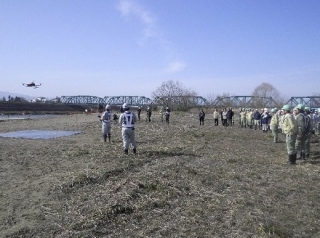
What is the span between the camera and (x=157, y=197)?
684cm

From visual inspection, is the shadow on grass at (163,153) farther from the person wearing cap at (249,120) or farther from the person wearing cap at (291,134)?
the person wearing cap at (249,120)

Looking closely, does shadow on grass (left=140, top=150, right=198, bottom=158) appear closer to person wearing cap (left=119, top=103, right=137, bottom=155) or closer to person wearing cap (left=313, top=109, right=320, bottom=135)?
person wearing cap (left=119, top=103, right=137, bottom=155)

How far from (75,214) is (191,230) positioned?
84.9 inches

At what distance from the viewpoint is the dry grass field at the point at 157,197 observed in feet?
17.8

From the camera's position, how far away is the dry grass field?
17.8ft

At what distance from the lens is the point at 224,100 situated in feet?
339

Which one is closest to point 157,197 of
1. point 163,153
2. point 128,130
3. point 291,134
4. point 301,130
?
point 163,153

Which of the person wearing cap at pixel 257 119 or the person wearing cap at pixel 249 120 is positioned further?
the person wearing cap at pixel 249 120

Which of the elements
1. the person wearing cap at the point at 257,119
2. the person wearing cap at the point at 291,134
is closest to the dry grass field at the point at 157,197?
the person wearing cap at the point at 291,134

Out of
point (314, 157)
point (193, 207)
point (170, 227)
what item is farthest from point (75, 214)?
point (314, 157)

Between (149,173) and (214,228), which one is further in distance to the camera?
(149,173)

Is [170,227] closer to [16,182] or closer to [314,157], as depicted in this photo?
[16,182]

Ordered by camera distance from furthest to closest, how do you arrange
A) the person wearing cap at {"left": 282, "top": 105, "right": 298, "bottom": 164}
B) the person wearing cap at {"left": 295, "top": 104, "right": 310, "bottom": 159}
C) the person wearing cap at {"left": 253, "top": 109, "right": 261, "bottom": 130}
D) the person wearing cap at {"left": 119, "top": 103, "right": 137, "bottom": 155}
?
the person wearing cap at {"left": 253, "top": 109, "right": 261, "bottom": 130}
the person wearing cap at {"left": 119, "top": 103, "right": 137, "bottom": 155}
the person wearing cap at {"left": 295, "top": 104, "right": 310, "bottom": 159}
the person wearing cap at {"left": 282, "top": 105, "right": 298, "bottom": 164}

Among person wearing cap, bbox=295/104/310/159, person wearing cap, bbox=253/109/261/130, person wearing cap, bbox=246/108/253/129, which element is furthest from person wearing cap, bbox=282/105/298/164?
person wearing cap, bbox=246/108/253/129
